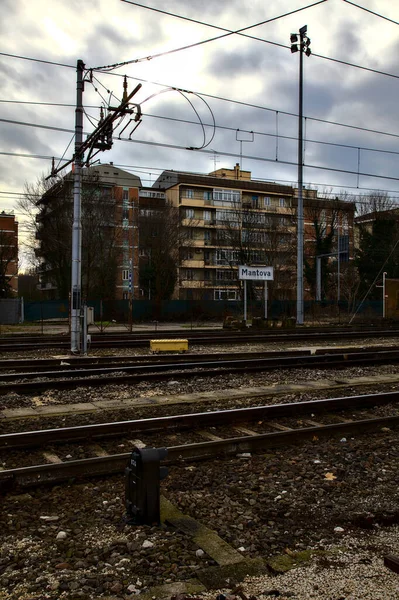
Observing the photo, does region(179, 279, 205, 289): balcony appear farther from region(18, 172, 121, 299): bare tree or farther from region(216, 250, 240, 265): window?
region(18, 172, 121, 299): bare tree

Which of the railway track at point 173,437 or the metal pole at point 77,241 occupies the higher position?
the metal pole at point 77,241

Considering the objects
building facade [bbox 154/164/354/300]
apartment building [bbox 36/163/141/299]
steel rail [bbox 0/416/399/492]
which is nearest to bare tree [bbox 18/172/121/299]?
apartment building [bbox 36/163/141/299]

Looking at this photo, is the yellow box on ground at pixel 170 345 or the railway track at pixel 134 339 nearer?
the yellow box on ground at pixel 170 345

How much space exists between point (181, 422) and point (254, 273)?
2533 centimetres

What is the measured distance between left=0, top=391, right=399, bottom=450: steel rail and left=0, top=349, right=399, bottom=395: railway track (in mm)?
3817

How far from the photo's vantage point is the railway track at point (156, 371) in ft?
36.2

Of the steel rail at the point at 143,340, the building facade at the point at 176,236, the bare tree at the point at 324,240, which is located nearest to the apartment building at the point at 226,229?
the building facade at the point at 176,236

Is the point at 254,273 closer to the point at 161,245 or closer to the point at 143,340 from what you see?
the point at 143,340

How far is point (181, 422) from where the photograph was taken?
7680 millimetres

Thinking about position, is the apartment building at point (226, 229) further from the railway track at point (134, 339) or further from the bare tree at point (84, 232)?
the railway track at point (134, 339)

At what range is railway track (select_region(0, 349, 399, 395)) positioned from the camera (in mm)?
11023

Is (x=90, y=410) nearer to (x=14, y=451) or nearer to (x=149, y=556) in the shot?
(x=14, y=451)

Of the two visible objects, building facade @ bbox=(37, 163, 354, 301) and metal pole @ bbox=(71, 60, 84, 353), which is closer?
metal pole @ bbox=(71, 60, 84, 353)

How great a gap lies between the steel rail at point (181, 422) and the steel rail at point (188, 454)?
1.09 metres
